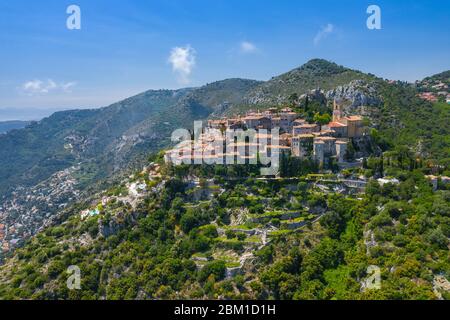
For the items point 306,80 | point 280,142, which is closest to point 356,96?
point 280,142

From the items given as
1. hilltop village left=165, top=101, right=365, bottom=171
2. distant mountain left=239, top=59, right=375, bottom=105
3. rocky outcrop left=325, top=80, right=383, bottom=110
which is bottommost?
hilltop village left=165, top=101, right=365, bottom=171

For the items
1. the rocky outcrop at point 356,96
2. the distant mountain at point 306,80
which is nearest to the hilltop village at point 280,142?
the rocky outcrop at point 356,96

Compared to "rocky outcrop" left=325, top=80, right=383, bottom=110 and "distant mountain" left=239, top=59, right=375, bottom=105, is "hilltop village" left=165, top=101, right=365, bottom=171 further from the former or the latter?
"distant mountain" left=239, top=59, right=375, bottom=105

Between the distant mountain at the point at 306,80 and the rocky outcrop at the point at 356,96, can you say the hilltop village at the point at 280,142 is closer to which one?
the rocky outcrop at the point at 356,96

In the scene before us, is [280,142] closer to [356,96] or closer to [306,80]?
[356,96]

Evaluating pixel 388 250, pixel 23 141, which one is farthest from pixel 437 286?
pixel 23 141

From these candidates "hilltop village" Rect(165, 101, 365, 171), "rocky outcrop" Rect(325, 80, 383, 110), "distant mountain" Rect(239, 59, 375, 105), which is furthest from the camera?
"distant mountain" Rect(239, 59, 375, 105)

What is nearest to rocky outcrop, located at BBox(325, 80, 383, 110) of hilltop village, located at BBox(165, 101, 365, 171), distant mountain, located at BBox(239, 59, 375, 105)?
distant mountain, located at BBox(239, 59, 375, 105)

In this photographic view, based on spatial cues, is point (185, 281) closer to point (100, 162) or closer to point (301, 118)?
point (301, 118)

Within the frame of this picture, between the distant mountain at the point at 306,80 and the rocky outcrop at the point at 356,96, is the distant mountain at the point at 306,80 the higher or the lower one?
the higher one

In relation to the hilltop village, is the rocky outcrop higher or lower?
higher

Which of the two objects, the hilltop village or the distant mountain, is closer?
the hilltop village
